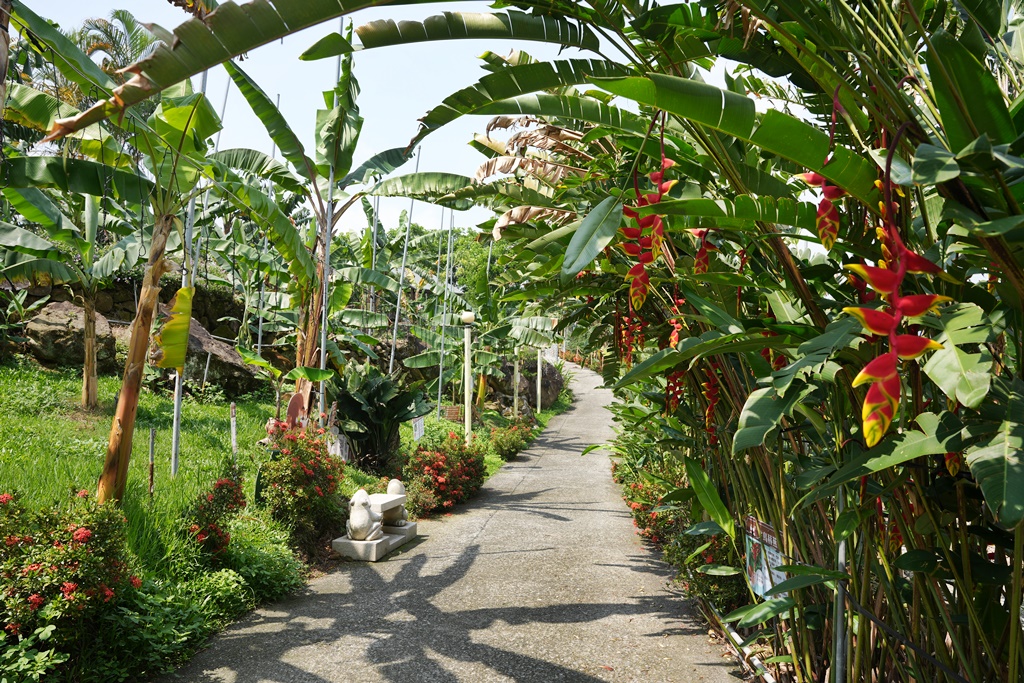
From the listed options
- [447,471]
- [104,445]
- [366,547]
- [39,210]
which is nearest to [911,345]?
[366,547]

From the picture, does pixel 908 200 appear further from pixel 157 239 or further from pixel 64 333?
pixel 64 333

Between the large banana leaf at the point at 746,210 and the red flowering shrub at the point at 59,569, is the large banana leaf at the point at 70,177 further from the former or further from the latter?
the large banana leaf at the point at 746,210

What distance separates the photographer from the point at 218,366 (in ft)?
39.7

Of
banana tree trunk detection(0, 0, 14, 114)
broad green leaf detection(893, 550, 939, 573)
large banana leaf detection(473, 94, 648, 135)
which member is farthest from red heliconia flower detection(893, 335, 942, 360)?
banana tree trunk detection(0, 0, 14, 114)

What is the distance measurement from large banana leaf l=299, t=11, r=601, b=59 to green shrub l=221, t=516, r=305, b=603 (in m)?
4.55

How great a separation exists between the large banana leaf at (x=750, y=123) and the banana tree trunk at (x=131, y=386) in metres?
4.28

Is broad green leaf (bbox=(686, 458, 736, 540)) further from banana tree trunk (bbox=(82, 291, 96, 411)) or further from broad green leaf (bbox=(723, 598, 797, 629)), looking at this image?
banana tree trunk (bbox=(82, 291, 96, 411))

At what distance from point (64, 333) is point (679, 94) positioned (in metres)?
11.8

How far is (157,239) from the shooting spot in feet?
15.8

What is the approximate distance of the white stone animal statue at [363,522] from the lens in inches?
263

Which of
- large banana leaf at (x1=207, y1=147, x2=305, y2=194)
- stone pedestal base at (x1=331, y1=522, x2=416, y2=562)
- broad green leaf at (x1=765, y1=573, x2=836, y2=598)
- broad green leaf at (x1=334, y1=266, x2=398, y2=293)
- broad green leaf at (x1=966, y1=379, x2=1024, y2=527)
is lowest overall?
stone pedestal base at (x1=331, y1=522, x2=416, y2=562)

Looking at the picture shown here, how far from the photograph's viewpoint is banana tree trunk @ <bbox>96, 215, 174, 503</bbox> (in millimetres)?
4527

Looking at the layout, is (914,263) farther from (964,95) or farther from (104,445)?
(104,445)

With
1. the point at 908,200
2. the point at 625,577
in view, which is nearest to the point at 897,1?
the point at 908,200
